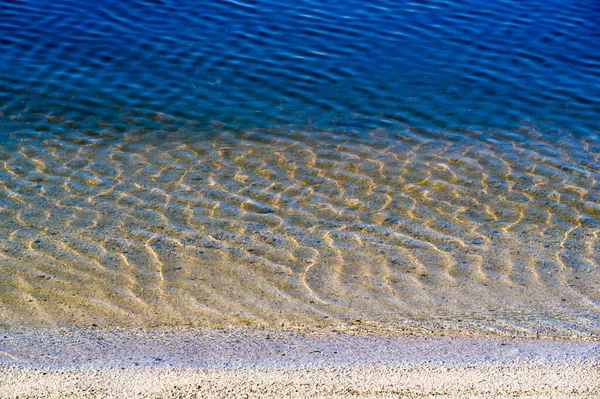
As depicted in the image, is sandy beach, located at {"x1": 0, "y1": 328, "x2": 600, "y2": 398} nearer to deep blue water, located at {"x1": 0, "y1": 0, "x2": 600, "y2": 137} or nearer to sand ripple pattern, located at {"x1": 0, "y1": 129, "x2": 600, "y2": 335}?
sand ripple pattern, located at {"x1": 0, "y1": 129, "x2": 600, "y2": 335}

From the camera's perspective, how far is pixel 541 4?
1392 centimetres

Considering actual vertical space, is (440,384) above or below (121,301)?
above

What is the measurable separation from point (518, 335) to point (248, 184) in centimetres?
344

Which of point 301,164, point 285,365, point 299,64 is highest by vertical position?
point 285,365

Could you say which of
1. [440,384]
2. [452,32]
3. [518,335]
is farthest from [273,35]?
[440,384]

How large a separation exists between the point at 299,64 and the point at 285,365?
23.1ft

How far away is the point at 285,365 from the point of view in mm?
4750

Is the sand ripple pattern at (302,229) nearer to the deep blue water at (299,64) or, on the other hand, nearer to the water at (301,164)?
the water at (301,164)

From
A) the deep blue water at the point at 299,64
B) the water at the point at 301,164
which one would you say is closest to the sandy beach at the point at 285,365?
the water at the point at 301,164

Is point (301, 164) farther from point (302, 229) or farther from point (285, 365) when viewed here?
point (285, 365)

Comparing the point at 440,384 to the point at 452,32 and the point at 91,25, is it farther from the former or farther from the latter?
the point at 91,25

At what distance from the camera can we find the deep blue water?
9844 millimetres

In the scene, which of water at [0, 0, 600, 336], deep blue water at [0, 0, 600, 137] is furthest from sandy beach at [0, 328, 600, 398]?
deep blue water at [0, 0, 600, 137]

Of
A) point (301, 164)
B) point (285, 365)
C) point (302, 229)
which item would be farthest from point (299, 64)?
point (285, 365)
